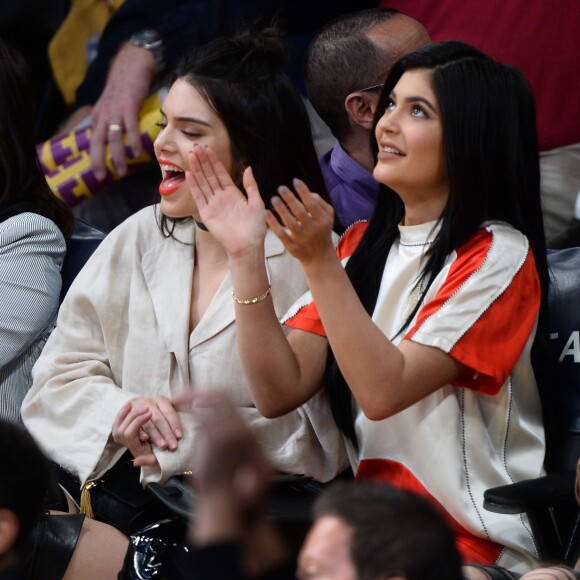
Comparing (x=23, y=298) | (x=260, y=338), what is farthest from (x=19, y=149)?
(x=260, y=338)

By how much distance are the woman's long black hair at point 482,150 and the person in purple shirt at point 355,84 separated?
0.61 m

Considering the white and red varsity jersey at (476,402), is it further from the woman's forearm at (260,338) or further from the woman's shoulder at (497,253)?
the woman's forearm at (260,338)

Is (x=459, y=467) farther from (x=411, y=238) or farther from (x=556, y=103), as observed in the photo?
(x=556, y=103)

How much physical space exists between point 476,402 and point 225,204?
1.89 feet

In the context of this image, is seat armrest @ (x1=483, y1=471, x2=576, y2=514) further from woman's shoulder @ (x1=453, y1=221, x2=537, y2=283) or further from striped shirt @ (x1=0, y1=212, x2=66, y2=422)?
striped shirt @ (x1=0, y1=212, x2=66, y2=422)

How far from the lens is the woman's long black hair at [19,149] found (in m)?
3.07

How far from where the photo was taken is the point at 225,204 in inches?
92.5

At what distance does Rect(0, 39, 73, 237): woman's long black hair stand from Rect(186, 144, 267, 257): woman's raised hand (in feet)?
2.60

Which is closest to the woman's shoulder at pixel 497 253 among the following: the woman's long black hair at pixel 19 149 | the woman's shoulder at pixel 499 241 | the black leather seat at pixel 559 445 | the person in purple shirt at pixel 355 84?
the woman's shoulder at pixel 499 241

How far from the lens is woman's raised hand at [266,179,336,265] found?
2105 mm

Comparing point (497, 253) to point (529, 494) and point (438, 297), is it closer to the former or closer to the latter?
point (438, 297)

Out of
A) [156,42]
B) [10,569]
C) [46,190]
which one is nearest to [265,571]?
[10,569]

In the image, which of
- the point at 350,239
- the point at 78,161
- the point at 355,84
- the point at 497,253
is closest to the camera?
the point at 497,253

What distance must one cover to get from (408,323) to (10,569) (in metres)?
0.80
